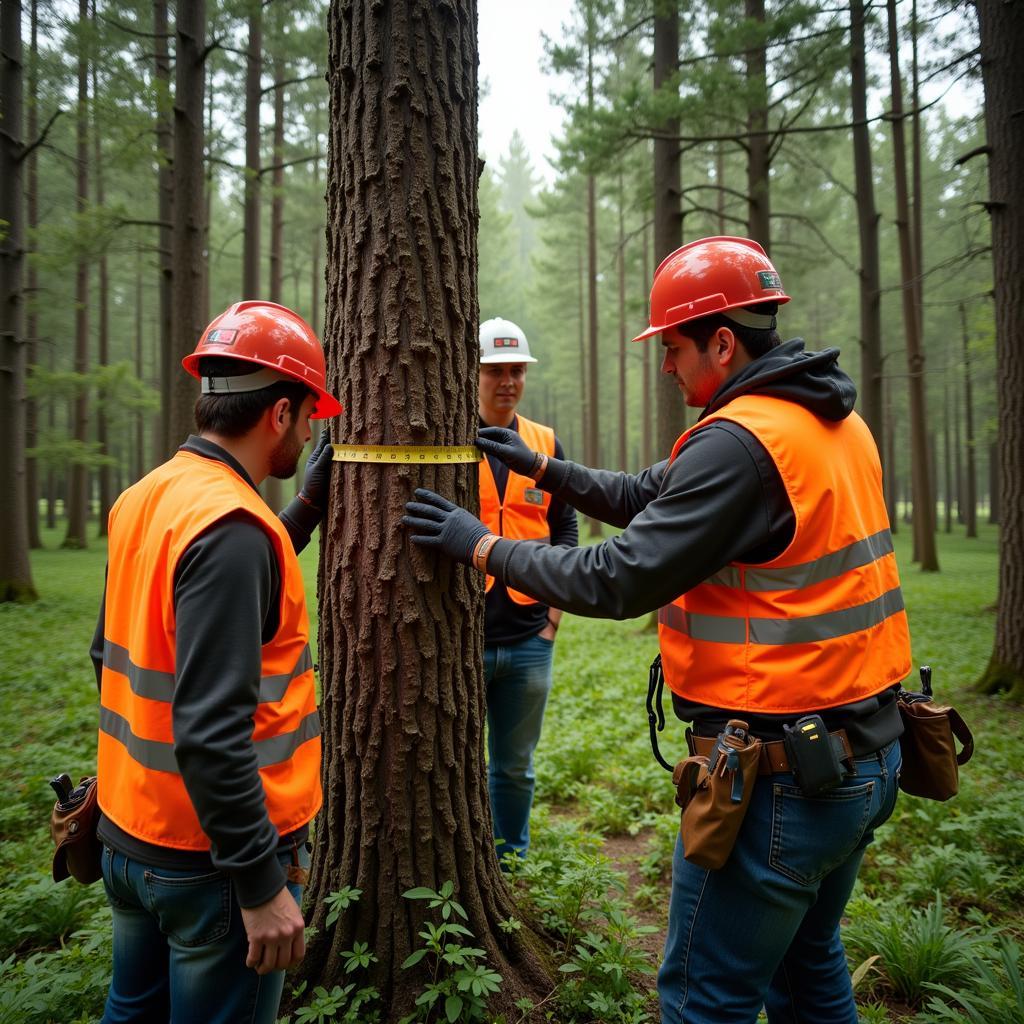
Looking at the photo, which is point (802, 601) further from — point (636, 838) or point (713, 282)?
point (636, 838)

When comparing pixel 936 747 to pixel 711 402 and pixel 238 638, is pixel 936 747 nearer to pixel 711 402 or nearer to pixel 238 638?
pixel 711 402

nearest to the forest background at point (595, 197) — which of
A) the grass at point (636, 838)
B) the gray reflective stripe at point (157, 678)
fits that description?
the grass at point (636, 838)

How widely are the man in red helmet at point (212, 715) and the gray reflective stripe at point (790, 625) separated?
113 centimetres

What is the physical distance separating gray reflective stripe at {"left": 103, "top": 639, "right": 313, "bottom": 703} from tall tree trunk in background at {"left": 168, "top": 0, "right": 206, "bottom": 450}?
8.75 metres

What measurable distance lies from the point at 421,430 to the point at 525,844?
2.50 meters

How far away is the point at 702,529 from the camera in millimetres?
1950

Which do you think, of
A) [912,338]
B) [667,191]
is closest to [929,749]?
[667,191]

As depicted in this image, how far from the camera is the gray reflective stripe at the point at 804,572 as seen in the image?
2008 millimetres

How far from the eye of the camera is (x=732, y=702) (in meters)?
2.07

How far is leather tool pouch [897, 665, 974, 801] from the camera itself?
7.75 feet

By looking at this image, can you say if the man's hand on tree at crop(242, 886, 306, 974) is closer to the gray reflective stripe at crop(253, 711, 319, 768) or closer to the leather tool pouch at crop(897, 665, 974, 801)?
the gray reflective stripe at crop(253, 711, 319, 768)

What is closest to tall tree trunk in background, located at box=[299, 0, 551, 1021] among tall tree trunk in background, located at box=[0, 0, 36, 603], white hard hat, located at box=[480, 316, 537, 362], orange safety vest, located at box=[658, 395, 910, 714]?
orange safety vest, located at box=[658, 395, 910, 714]

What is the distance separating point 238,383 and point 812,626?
5.67 ft

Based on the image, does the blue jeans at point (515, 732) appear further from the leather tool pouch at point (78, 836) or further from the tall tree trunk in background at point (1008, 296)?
the tall tree trunk in background at point (1008, 296)
